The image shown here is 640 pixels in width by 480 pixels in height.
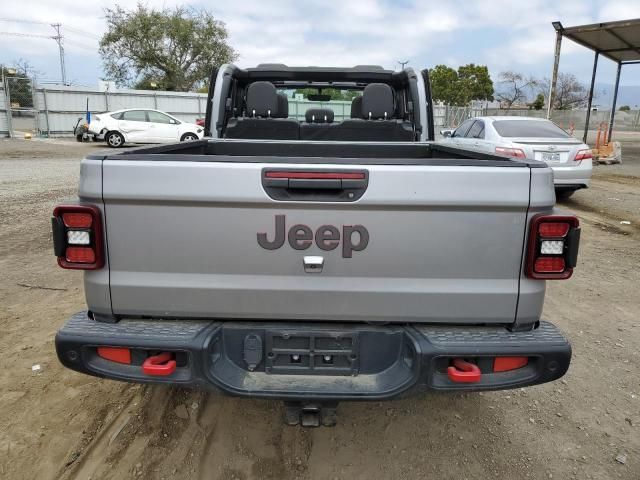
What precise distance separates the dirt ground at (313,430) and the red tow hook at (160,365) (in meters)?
0.75

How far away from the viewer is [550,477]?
2.61m

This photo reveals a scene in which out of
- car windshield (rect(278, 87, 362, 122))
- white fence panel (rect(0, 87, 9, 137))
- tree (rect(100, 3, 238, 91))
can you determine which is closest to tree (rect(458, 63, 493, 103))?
tree (rect(100, 3, 238, 91))

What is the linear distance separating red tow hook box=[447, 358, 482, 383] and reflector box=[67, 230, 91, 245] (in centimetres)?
165

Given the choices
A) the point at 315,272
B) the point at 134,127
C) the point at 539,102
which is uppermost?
the point at 539,102

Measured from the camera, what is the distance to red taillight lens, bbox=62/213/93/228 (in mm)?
2135

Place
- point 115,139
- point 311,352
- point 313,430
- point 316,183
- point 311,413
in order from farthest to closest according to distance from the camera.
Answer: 1. point 115,139
2. point 313,430
3. point 311,413
4. point 311,352
5. point 316,183

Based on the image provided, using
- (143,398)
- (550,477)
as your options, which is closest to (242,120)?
(143,398)

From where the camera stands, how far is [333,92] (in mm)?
5398

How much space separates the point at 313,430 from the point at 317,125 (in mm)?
2920

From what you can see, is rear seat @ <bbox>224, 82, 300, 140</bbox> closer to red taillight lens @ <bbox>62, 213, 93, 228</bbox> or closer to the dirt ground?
the dirt ground

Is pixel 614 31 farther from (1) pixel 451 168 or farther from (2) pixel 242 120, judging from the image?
(1) pixel 451 168

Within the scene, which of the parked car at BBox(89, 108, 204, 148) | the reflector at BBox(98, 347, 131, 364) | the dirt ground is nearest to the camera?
the reflector at BBox(98, 347, 131, 364)

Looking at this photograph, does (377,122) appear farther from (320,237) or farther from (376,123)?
(320,237)

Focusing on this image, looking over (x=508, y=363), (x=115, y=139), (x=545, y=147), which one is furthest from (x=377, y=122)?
(x=115, y=139)
